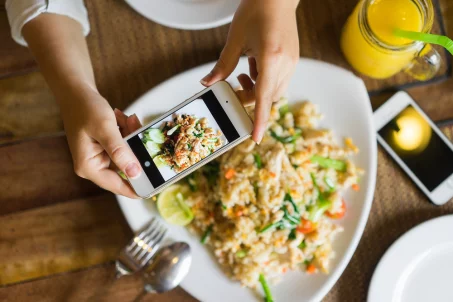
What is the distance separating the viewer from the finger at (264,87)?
0.77 meters

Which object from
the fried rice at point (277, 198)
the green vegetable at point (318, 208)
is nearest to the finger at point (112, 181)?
the fried rice at point (277, 198)

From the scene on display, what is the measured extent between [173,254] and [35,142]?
1.45 feet

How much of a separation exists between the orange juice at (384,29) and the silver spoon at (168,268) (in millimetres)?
621

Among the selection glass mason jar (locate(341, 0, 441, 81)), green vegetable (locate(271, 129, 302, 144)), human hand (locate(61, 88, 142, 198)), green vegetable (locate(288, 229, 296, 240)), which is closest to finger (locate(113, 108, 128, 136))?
human hand (locate(61, 88, 142, 198))

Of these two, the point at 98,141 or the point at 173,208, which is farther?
the point at 173,208

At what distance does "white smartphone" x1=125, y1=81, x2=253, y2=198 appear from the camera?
827mm

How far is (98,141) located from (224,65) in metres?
0.28

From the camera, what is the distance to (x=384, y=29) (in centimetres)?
100

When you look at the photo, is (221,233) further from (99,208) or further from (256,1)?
(256,1)

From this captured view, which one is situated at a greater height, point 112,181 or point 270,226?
point 112,181

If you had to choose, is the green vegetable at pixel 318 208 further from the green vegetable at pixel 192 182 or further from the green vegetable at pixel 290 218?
the green vegetable at pixel 192 182

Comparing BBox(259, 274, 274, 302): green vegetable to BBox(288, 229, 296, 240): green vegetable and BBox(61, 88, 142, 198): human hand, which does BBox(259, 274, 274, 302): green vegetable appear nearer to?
BBox(288, 229, 296, 240): green vegetable

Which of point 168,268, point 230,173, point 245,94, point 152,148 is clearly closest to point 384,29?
point 245,94

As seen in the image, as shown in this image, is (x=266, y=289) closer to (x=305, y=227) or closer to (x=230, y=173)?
(x=305, y=227)
